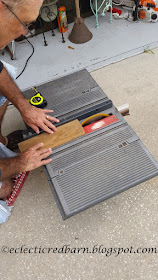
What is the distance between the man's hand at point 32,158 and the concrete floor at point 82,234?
14.8 inches

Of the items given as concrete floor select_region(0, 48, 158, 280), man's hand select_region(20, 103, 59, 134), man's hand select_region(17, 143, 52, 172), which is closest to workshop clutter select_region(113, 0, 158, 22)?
Result: concrete floor select_region(0, 48, 158, 280)

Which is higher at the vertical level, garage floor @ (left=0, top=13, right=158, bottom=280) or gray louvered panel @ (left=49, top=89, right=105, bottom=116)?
gray louvered panel @ (left=49, top=89, right=105, bottom=116)

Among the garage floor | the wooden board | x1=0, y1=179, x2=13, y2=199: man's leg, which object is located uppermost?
the wooden board

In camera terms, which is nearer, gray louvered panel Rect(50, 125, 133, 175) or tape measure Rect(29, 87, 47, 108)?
gray louvered panel Rect(50, 125, 133, 175)

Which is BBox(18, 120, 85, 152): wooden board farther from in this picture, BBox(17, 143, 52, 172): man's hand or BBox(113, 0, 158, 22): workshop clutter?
BBox(113, 0, 158, 22): workshop clutter

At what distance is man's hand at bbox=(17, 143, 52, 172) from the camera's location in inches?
41.7

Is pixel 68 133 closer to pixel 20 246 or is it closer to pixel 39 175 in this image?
pixel 39 175

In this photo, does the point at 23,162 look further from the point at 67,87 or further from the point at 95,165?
the point at 67,87

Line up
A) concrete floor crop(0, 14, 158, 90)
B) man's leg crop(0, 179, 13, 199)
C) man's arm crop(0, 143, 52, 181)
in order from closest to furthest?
1. man's arm crop(0, 143, 52, 181)
2. man's leg crop(0, 179, 13, 199)
3. concrete floor crop(0, 14, 158, 90)

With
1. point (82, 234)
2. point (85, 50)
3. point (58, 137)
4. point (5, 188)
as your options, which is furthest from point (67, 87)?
point (85, 50)

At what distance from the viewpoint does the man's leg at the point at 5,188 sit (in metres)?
1.32

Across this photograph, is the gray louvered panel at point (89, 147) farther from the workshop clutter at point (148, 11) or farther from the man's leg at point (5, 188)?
the workshop clutter at point (148, 11)

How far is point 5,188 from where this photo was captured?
4.38 feet

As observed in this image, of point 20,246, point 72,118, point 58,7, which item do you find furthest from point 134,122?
point 58,7
